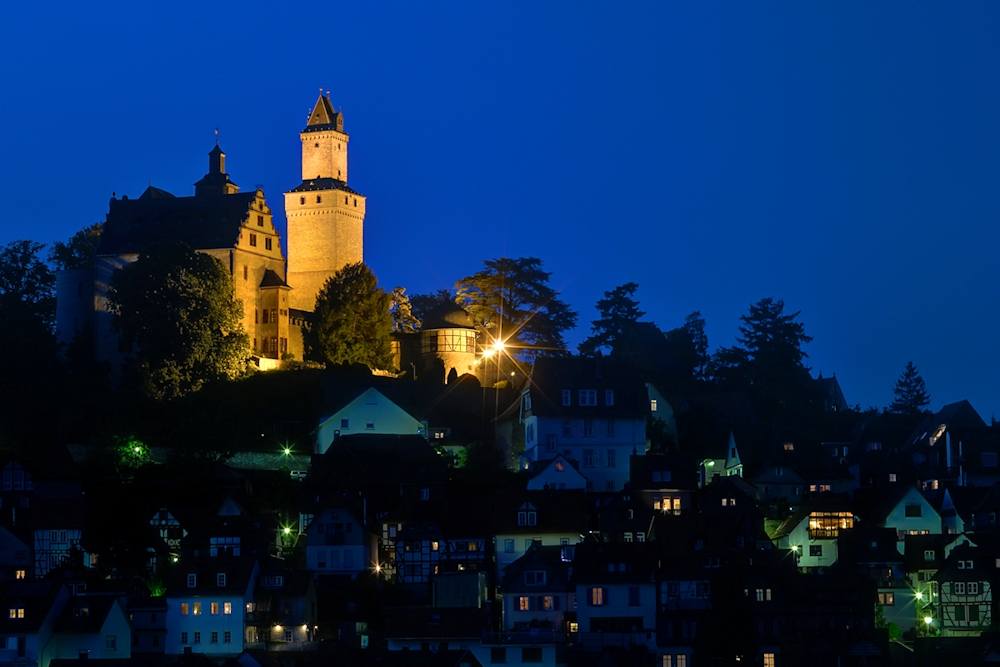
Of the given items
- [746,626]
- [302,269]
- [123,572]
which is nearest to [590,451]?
[746,626]

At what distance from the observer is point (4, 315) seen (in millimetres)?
97500

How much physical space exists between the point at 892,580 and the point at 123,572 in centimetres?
3011

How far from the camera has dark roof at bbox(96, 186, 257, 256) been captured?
319 ft

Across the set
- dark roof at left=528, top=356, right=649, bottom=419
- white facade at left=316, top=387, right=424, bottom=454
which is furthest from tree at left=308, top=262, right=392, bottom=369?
dark roof at left=528, top=356, right=649, bottom=419

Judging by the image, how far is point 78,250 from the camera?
10831 centimetres

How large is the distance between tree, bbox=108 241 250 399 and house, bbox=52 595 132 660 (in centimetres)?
2112

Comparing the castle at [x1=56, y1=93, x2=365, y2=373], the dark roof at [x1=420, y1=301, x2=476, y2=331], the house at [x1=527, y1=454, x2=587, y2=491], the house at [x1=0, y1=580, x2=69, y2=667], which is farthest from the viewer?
the dark roof at [x1=420, y1=301, x2=476, y2=331]

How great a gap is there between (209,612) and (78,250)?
1894 inches

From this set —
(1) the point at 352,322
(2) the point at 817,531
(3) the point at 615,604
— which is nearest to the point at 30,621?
(3) the point at 615,604

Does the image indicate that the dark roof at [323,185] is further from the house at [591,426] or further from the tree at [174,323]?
the house at [591,426]

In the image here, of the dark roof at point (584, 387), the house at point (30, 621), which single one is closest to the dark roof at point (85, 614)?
the house at point (30, 621)

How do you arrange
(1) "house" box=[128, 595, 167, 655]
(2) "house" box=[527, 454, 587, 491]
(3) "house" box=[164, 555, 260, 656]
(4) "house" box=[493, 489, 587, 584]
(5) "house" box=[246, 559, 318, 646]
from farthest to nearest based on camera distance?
(2) "house" box=[527, 454, 587, 491] < (4) "house" box=[493, 489, 587, 584] < (1) "house" box=[128, 595, 167, 655] < (3) "house" box=[164, 555, 260, 656] < (5) "house" box=[246, 559, 318, 646]

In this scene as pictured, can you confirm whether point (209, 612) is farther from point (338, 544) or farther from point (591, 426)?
point (591, 426)

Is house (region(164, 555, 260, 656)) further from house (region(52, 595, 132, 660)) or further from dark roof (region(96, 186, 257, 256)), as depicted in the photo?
dark roof (region(96, 186, 257, 256))
